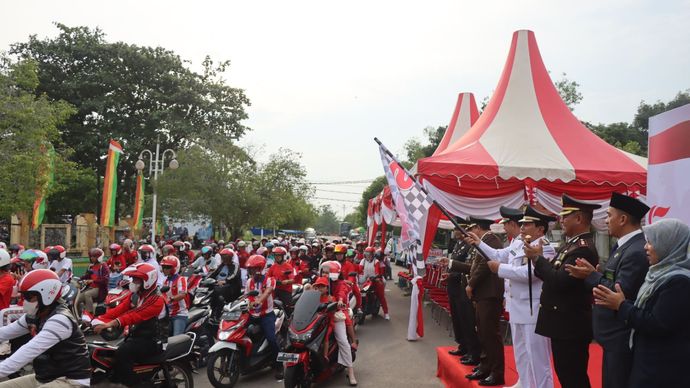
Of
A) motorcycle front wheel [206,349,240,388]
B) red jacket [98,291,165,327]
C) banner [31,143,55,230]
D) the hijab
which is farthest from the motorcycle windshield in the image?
banner [31,143,55,230]

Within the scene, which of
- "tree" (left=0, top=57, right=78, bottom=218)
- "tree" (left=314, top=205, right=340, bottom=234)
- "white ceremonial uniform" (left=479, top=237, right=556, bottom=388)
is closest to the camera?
"white ceremonial uniform" (left=479, top=237, right=556, bottom=388)

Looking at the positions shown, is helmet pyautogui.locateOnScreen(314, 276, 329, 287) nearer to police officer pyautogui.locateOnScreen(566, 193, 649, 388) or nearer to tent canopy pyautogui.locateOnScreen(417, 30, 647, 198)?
police officer pyautogui.locateOnScreen(566, 193, 649, 388)

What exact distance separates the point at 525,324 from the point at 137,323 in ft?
12.9

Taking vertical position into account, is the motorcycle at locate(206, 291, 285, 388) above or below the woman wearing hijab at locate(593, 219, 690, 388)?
below

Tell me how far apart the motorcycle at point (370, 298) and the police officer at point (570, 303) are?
26.7 ft

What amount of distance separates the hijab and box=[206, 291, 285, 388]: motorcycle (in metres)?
5.25

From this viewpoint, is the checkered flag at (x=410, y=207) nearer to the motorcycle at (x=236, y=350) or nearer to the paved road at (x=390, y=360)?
the paved road at (x=390, y=360)

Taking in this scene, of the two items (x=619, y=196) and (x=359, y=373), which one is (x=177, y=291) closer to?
(x=359, y=373)

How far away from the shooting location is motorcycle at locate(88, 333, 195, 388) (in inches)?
209

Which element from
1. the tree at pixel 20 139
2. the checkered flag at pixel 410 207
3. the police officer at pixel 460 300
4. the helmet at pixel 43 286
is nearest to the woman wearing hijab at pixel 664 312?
the police officer at pixel 460 300

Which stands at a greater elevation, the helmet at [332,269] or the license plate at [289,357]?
the helmet at [332,269]

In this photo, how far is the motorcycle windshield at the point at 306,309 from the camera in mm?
6609

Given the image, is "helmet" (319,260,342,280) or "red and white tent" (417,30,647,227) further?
"red and white tent" (417,30,647,227)

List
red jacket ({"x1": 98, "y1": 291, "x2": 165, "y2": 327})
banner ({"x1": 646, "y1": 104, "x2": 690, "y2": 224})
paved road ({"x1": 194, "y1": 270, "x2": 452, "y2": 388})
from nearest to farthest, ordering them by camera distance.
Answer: banner ({"x1": 646, "y1": 104, "x2": 690, "y2": 224})
red jacket ({"x1": 98, "y1": 291, "x2": 165, "y2": 327})
paved road ({"x1": 194, "y1": 270, "x2": 452, "y2": 388})
